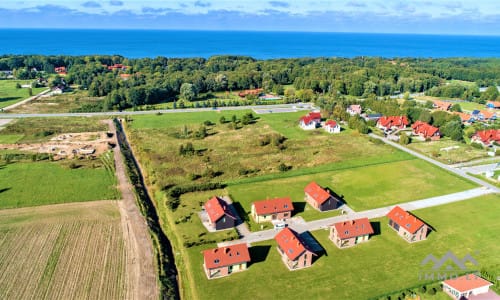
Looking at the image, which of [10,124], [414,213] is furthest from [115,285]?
[10,124]

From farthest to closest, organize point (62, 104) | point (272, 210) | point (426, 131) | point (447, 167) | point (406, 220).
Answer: point (62, 104), point (426, 131), point (447, 167), point (272, 210), point (406, 220)

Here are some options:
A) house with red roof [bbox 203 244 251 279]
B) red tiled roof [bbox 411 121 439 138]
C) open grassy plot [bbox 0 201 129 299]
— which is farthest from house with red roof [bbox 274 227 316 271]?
red tiled roof [bbox 411 121 439 138]

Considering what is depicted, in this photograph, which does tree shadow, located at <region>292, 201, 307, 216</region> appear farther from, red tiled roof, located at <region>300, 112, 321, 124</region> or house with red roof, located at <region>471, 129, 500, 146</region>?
house with red roof, located at <region>471, 129, 500, 146</region>

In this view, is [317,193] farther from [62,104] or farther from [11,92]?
[11,92]

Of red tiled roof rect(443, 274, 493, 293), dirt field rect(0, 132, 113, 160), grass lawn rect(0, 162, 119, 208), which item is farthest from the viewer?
dirt field rect(0, 132, 113, 160)

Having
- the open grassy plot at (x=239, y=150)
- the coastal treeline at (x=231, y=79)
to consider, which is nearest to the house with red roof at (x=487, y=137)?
the open grassy plot at (x=239, y=150)

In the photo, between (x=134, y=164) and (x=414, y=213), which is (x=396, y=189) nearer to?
(x=414, y=213)

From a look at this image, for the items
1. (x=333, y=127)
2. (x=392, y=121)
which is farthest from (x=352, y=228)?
(x=392, y=121)
